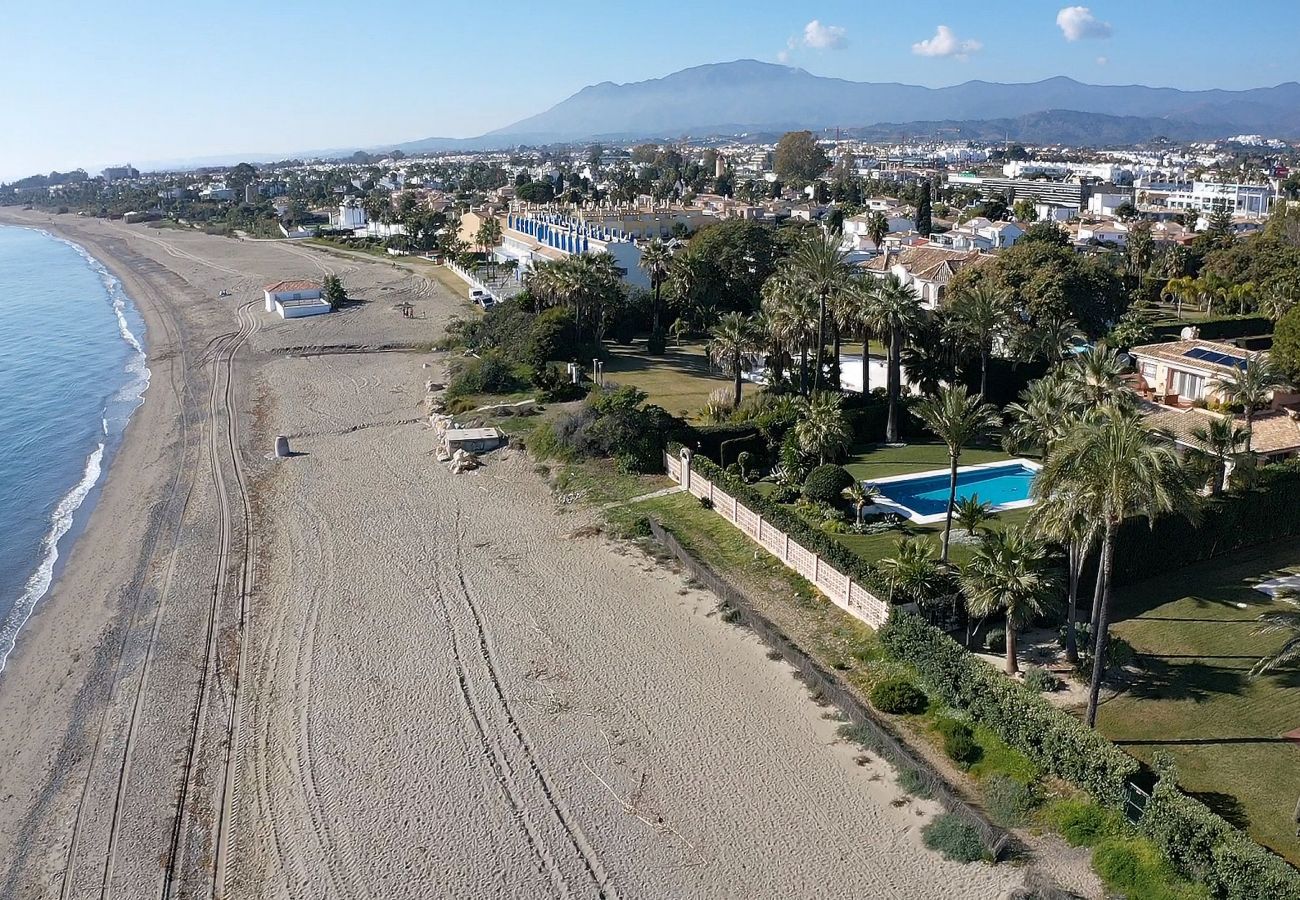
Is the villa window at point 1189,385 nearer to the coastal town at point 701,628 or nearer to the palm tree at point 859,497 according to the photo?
the coastal town at point 701,628

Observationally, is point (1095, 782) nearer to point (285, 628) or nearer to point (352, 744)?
point (352, 744)

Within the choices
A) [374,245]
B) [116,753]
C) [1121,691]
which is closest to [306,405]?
[116,753]

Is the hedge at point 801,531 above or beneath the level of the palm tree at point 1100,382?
beneath

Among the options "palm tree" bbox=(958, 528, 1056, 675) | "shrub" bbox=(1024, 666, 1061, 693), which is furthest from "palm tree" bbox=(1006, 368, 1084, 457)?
"shrub" bbox=(1024, 666, 1061, 693)

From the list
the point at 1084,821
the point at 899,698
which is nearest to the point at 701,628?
the point at 899,698

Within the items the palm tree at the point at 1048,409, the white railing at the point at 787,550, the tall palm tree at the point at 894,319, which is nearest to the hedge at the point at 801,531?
the white railing at the point at 787,550

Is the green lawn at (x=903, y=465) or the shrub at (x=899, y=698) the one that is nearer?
the shrub at (x=899, y=698)

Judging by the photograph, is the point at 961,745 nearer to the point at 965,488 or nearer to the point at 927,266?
the point at 965,488
